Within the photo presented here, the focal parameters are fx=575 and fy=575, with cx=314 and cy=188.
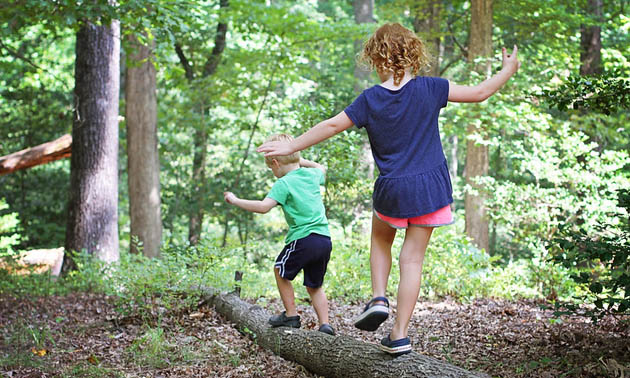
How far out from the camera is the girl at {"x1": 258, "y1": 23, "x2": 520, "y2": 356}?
140 inches

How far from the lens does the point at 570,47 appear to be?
14320mm

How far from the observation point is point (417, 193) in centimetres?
354

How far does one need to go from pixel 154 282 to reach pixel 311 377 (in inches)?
105

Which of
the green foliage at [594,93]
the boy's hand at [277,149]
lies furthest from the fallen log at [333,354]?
the green foliage at [594,93]

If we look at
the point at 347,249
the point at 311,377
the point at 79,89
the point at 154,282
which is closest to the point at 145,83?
the point at 79,89

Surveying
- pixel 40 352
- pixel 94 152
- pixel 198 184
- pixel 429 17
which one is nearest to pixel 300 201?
pixel 40 352

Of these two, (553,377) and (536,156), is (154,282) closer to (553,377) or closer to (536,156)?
(553,377)

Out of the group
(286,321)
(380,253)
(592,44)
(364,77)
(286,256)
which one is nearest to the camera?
(380,253)

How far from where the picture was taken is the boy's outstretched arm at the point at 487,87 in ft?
11.2

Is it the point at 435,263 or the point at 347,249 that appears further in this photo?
the point at 347,249

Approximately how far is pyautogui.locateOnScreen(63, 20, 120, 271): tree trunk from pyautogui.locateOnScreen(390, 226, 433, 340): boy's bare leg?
750 cm

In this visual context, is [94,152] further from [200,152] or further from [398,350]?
[398,350]

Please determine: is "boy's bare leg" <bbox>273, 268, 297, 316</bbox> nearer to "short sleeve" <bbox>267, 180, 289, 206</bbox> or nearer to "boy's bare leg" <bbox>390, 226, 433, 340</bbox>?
"short sleeve" <bbox>267, 180, 289, 206</bbox>

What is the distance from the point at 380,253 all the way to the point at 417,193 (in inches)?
23.4
